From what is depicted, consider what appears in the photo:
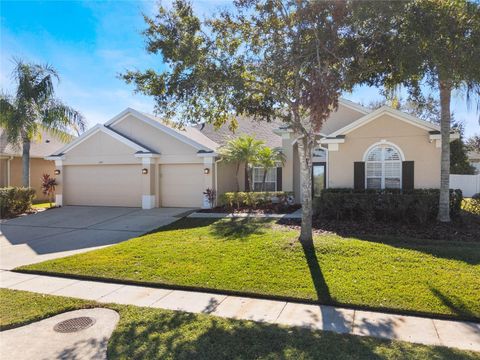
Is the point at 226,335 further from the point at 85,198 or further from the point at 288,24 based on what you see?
the point at 85,198

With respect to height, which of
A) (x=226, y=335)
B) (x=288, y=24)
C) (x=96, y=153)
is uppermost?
(x=288, y=24)

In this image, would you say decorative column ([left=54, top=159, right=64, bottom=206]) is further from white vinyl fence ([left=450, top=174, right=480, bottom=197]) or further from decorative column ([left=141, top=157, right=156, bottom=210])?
white vinyl fence ([left=450, top=174, right=480, bottom=197])

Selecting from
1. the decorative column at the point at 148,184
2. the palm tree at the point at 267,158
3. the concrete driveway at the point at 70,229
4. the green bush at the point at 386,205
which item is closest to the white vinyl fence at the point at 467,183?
the green bush at the point at 386,205

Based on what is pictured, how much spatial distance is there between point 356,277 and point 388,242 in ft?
9.84

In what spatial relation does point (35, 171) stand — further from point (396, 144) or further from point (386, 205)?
point (396, 144)

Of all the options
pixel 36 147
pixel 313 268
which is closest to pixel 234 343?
pixel 313 268

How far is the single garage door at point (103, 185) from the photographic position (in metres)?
17.8

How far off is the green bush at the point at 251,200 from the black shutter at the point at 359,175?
10.9 feet

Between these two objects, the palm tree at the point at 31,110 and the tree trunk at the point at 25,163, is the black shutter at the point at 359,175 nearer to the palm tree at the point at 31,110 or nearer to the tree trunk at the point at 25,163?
the palm tree at the point at 31,110

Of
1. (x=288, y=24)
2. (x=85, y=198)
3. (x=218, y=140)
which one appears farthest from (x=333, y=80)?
(x=85, y=198)

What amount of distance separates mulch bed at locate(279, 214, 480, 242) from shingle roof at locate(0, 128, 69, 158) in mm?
16138

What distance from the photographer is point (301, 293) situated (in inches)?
236

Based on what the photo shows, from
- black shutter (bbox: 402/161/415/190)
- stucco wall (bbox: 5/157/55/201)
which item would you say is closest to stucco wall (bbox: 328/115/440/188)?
black shutter (bbox: 402/161/415/190)

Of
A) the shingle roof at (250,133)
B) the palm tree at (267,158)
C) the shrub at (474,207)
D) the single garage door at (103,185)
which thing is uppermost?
the shingle roof at (250,133)
